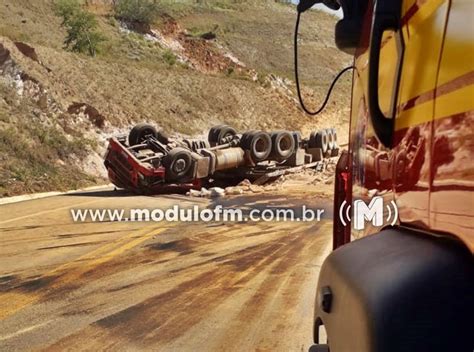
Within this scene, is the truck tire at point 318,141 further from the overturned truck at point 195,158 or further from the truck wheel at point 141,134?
the truck wheel at point 141,134

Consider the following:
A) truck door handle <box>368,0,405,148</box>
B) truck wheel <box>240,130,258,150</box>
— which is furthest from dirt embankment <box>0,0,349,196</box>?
truck door handle <box>368,0,405,148</box>

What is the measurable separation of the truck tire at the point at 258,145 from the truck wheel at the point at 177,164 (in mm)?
1790

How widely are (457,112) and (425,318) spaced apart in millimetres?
438

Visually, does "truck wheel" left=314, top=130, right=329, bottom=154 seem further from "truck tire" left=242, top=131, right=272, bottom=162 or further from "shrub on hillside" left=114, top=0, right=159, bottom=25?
"shrub on hillside" left=114, top=0, right=159, bottom=25

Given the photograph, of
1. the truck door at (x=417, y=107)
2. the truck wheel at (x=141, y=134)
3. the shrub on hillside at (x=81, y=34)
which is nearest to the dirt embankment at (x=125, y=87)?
the shrub on hillside at (x=81, y=34)

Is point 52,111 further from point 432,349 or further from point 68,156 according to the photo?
point 432,349

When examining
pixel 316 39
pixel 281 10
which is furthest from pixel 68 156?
pixel 281 10

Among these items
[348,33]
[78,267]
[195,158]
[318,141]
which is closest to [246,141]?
[195,158]

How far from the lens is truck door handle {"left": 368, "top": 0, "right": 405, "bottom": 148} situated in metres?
1.73

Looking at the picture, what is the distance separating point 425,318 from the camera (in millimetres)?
1298

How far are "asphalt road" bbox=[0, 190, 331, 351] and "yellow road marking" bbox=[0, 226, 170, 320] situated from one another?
1 cm

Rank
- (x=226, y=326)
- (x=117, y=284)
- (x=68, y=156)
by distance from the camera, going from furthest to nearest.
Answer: (x=68, y=156) → (x=117, y=284) → (x=226, y=326)

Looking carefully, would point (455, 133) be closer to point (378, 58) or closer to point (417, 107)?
point (417, 107)

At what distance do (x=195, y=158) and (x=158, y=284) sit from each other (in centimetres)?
715
